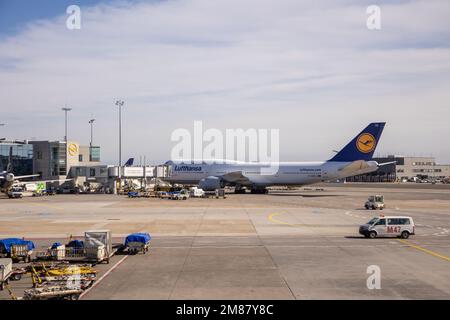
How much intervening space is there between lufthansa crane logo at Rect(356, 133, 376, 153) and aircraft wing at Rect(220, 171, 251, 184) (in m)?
23.2

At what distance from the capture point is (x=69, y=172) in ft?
385

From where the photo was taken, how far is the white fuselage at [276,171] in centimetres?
10125

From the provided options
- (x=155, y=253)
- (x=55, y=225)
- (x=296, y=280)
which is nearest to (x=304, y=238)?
(x=155, y=253)

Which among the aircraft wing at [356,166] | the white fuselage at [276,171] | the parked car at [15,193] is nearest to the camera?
the parked car at [15,193]

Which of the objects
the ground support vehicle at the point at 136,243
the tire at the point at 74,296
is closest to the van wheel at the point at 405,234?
the ground support vehicle at the point at 136,243

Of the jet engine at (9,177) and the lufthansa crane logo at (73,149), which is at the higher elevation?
the lufthansa crane logo at (73,149)

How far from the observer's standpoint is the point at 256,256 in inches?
1271

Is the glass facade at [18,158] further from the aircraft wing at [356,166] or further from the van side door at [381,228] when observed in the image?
the van side door at [381,228]

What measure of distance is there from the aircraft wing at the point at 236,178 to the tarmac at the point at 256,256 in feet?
146

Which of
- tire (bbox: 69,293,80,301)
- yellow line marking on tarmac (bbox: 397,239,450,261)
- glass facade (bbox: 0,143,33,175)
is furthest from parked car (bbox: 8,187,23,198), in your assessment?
tire (bbox: 69,293,80,301)

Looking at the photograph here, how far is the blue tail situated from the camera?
327ft

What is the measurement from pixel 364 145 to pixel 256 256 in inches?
2883

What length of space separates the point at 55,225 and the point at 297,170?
6203 centimetres

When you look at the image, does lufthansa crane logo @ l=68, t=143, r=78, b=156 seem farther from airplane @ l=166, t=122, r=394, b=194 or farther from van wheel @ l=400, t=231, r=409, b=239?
van wheel @ l=400, t=231, r=409, b=239
